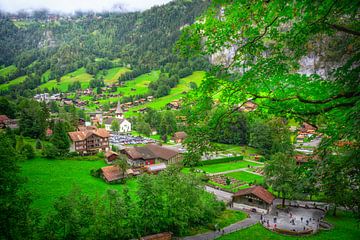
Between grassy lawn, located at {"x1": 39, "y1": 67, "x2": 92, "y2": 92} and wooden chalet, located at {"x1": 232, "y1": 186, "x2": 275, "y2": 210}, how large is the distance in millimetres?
135385

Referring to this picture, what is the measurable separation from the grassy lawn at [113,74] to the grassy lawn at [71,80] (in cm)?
1084

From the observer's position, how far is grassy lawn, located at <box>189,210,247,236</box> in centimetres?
3058

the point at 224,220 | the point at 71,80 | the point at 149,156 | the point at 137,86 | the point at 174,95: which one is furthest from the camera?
the point at 71,80

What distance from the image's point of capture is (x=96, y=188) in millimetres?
39188

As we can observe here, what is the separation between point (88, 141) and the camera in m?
58.3

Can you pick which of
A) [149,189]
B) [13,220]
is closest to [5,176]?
[13,220]

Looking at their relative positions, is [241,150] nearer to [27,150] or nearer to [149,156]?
[149,156]

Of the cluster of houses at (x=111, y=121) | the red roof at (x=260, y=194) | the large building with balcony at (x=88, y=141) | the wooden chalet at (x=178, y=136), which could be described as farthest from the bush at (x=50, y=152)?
the cluster of houses at (x=111, y=121)

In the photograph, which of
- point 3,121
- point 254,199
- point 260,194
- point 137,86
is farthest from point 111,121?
point 260,194

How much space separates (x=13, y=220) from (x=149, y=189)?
11.2 meters

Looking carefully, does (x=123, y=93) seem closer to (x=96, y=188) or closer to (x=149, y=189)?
(x=96, y=188)

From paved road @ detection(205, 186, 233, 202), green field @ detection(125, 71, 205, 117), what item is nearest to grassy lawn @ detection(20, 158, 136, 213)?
paved road @ detection(205, 186, 233, 202)

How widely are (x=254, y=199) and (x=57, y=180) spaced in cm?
2762

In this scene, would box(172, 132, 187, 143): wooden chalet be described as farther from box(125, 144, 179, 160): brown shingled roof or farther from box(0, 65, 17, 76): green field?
box(0, 65, 17, 76): green field
